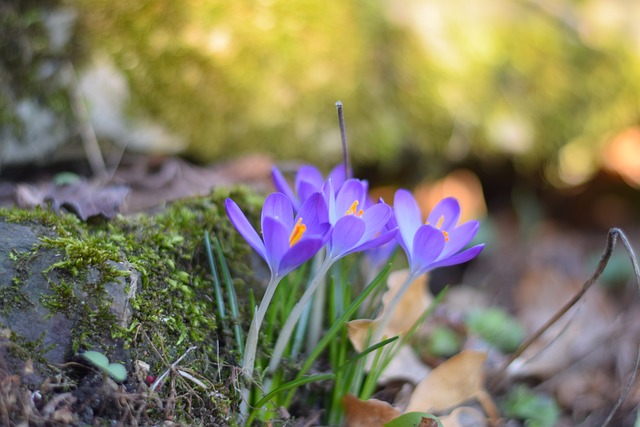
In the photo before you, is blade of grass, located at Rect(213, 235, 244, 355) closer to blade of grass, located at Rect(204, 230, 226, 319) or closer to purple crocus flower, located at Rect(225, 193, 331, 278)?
blade of grass, located at Rect(204, 230, 226, 319)

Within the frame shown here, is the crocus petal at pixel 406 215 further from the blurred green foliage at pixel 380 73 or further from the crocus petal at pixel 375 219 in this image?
the blurred green foliage at pixel 380 73

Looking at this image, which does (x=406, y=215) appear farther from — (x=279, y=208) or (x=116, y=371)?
(x=116, y=371)

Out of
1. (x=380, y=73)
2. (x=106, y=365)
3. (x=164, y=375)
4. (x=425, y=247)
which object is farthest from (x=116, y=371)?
(x=380, y=73)

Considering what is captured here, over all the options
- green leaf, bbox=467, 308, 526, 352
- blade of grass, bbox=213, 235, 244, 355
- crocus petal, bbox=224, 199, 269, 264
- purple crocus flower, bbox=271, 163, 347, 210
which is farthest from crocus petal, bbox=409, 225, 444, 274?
green leaf, bbox=467, 308, 526, 352

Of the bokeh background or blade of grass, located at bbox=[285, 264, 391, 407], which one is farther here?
the bokeh background

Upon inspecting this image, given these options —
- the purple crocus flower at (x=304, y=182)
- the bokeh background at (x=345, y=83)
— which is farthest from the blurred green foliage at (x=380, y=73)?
the purple crocus flower at (x=304, y=182)

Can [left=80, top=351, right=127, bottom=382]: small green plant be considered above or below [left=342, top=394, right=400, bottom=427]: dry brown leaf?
above

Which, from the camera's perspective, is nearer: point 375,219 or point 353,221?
point 353,221
